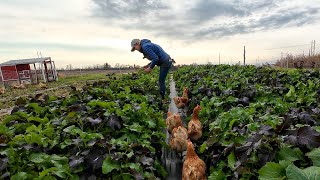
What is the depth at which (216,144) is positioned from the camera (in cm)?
A: 318

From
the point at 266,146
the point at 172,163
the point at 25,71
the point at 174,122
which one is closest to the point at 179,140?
the point at 172,163

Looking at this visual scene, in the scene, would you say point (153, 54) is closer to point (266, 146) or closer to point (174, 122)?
point (174, 122)

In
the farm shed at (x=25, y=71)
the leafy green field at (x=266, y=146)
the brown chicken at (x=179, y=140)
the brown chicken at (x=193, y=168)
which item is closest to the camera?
the leafy green field at (x=266, y=146)

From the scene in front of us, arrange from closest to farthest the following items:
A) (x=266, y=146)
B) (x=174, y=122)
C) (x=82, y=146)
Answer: (x=266, y=146), (x=82, y=146), (x=174, y=122)

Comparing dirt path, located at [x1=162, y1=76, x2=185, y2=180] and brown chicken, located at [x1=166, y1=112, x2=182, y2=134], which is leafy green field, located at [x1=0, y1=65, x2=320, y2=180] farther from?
brown chicken, located at [x1=166, y1=112, x2=182, y2=134]

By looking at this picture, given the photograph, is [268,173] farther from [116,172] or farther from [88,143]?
[88,143]

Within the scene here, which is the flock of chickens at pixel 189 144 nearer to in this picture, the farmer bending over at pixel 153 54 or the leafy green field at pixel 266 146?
the leafy green field at pixel 266 146

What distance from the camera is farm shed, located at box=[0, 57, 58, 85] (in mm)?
24016

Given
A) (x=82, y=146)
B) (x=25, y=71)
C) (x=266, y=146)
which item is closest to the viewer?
(x=266, y=146)

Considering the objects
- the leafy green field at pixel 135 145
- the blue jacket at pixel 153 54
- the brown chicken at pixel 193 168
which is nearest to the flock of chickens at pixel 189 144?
the brown chicken at pixel 193 168

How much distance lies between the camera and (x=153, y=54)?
24.4 ft

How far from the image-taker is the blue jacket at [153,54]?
746 cm

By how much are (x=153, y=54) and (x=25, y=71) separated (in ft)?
66.4

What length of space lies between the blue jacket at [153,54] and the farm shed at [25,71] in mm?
18245
